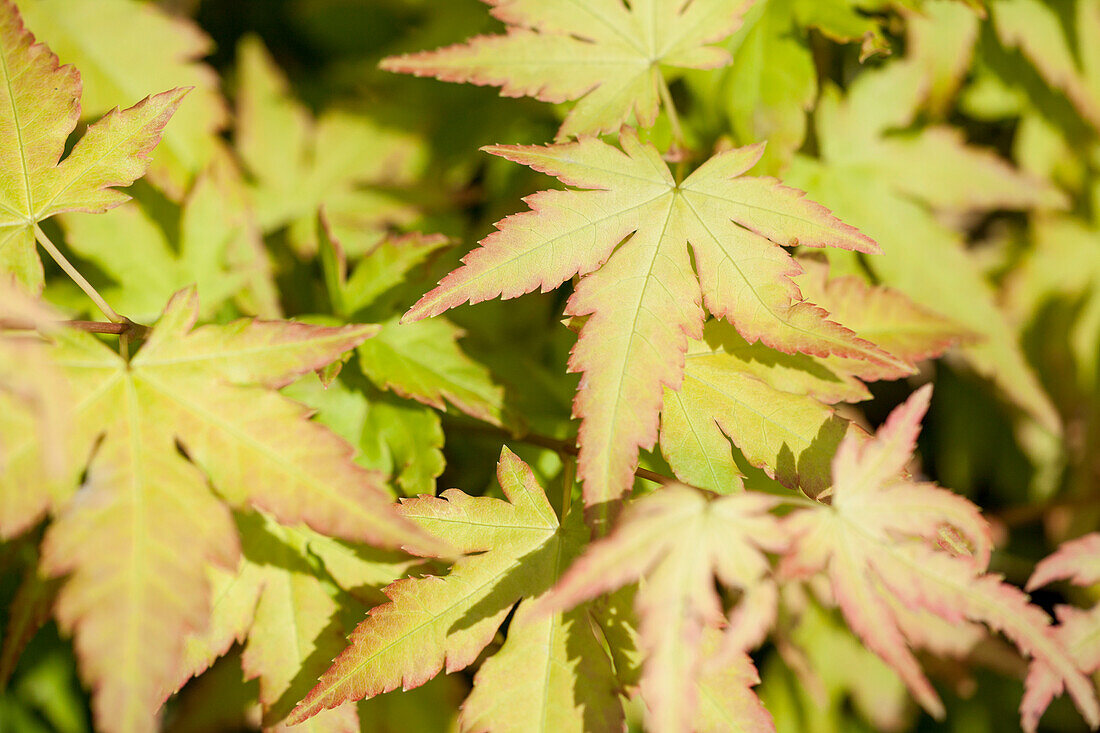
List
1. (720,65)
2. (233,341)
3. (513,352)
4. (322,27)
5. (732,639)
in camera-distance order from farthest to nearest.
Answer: (322,27), (513,352), (720,65), (233,341), (732,639)

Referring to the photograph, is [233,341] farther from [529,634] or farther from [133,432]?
[529,634]

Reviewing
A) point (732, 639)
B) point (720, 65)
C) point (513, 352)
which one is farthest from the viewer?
point (513, 352)

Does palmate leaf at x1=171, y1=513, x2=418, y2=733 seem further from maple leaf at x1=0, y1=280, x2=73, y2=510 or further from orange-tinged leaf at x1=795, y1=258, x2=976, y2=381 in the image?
orange-tinged leaf at x1=795, y1=258, x2=976, y2=381

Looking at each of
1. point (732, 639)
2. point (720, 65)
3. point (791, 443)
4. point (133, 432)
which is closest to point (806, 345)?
point (791, 443)

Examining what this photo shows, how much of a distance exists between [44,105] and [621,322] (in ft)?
2.59

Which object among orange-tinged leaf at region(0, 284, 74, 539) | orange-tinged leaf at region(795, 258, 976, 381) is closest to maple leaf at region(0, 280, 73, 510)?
orange-tinged leaf at region(0, 284, 74, 539)

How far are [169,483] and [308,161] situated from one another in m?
1.08

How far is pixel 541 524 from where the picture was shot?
3.14ft

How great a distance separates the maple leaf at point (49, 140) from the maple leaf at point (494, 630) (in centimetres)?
57

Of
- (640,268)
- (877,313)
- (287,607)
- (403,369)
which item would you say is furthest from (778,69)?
(287,607)

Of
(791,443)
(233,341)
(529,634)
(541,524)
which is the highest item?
(233,341)

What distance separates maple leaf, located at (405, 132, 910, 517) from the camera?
2.76ft

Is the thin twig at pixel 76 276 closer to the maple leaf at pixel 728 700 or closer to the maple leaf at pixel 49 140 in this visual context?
the maple leaf at pixel 49 140

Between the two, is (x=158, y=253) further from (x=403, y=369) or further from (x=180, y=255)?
(x=403, y=369)
